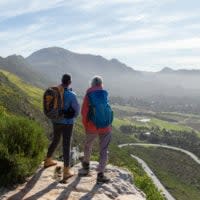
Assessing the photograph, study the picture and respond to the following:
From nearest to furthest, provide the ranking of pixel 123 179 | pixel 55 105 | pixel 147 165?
pixel 55 105, pixel 123 179, pixel 147 165

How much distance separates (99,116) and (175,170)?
13232cm

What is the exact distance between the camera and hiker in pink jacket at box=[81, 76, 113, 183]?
12.5 m

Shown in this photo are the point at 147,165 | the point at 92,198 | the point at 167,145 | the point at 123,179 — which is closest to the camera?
the point at 92,198

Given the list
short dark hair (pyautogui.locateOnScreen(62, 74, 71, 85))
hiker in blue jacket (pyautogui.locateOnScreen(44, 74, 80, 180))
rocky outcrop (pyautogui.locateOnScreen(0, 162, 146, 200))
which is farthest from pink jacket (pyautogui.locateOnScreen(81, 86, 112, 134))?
rocky outcrop (pyautogui.locateOnScreen(0, 162, 146, 200))

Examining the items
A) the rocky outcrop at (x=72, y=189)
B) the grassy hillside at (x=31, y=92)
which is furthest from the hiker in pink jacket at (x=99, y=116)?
the grassy hillside at (x=31, y=92)

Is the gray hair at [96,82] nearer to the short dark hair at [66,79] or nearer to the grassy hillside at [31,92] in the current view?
the short dark hair at [66,79]

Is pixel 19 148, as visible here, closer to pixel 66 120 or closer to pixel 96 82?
pixel 66 120

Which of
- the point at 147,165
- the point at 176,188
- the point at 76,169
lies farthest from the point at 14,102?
the point at 76,169

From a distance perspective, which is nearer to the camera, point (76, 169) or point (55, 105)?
point (55, 105)

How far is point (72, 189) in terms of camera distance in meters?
11.9

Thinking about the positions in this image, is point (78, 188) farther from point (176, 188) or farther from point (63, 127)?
point (176, 188)

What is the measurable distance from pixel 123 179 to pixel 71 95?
3.41 metres

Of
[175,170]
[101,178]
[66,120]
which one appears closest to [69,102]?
[66,120]

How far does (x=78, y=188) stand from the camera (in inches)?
471
